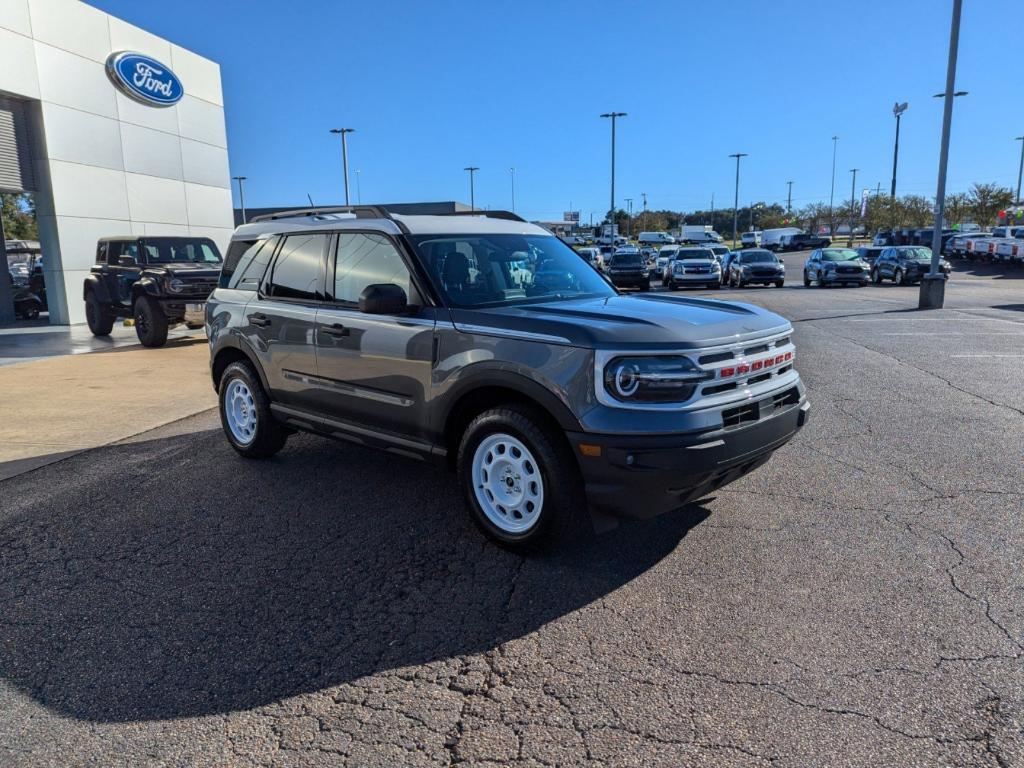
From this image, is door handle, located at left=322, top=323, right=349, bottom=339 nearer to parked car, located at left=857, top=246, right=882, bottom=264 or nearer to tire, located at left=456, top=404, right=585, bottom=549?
tire, located at left=456, top=404, right=585, bottom=549

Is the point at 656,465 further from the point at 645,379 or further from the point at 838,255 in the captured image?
the point at 838,255

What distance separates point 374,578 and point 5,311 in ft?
63.0

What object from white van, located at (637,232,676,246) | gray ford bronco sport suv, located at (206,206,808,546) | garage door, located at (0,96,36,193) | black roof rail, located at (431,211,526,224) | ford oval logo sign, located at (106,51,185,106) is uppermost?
ford oval logo sign, located at (106,51,185,106)

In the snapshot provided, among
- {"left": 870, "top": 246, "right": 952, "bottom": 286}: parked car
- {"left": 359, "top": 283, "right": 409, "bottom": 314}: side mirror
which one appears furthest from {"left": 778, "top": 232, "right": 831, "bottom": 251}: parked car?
{"left": 359, "top": 283, "right": 409, "bottom": 314}: side mirror

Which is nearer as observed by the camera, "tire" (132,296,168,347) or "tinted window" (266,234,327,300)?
"tinted window" (266,234,327,300)

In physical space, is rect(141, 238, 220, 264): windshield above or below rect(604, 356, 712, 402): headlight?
above

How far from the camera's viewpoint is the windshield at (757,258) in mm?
30047

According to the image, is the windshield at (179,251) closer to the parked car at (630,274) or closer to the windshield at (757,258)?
the parked car at (630,274)

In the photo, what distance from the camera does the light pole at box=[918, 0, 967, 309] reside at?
704 inches

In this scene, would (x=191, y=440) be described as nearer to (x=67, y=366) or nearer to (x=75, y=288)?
(x=67, y=366)

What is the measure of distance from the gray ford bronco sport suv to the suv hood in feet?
0.04

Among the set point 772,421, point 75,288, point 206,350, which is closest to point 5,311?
point 75,288

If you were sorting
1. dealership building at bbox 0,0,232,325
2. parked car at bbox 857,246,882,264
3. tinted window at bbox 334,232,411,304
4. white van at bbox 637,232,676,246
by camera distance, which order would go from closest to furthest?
tinted window at bbox 334,232,411,304
dealership building at bbox 0,0,232,325
parked car at bbox 857,246,882,264
white van at bbox 637,232,676,246

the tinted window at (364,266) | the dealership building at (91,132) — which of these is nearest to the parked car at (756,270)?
the dealership building at (91,132)
